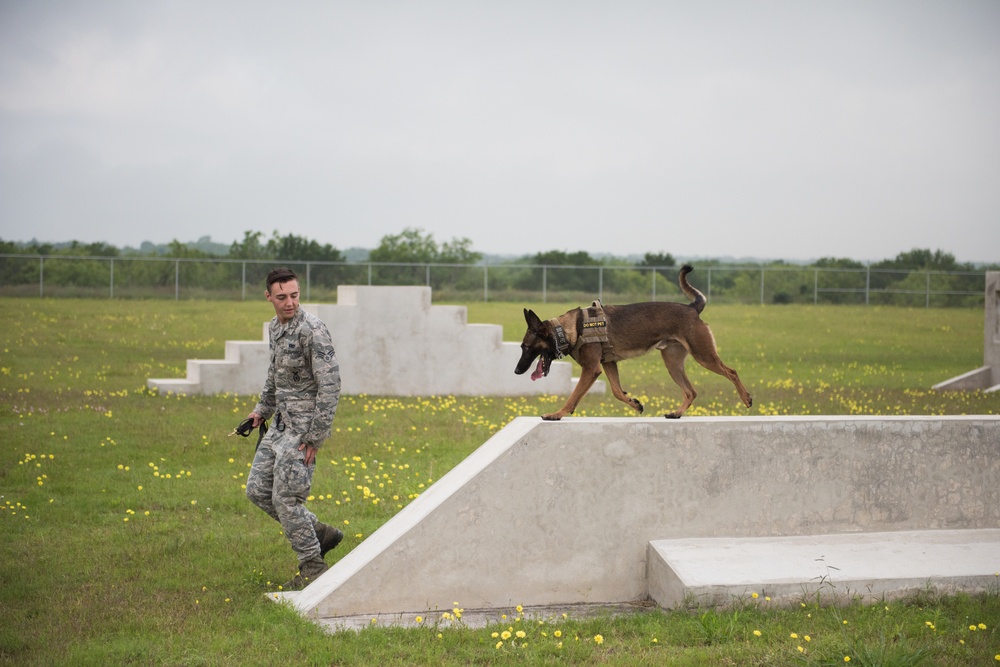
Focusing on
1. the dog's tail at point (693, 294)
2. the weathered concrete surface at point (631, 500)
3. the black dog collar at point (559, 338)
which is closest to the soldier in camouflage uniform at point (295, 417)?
the weathered concrete surface at point (631, 500)

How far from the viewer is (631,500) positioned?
702cm

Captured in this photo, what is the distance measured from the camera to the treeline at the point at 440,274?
137ft

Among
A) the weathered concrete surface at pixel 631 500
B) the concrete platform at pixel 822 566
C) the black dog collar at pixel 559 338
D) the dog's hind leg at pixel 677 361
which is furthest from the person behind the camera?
the dog's hind leg at pixel 677 361

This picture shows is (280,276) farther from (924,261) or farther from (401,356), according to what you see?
(924,261)

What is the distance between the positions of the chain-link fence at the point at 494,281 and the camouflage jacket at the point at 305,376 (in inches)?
1326

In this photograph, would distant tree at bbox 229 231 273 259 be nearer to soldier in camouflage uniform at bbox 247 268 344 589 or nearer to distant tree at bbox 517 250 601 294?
distant tree at bbox 517 250 601 294

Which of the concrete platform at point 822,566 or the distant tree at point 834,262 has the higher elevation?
the distant tree at point 834,262

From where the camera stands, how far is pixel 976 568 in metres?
6.66

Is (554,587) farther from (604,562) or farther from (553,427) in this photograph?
(553,427)

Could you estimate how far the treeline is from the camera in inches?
1640

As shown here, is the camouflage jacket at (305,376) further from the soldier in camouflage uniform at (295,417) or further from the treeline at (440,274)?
the treeline at (440,274)

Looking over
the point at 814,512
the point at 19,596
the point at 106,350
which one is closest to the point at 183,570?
the point at 19,596

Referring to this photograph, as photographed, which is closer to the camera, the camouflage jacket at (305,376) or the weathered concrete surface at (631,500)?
the weathered concrete surface at (631,500)

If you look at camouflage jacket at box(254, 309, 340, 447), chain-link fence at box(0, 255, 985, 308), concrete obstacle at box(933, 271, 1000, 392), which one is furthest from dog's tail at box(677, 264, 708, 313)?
chain-link fence at box(0, 255, 985, 308)
